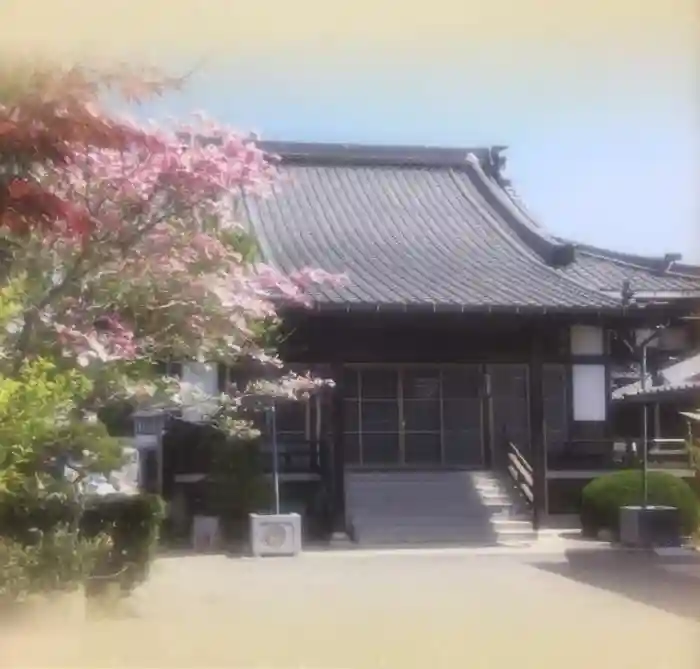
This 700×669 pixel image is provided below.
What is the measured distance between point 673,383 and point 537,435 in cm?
41

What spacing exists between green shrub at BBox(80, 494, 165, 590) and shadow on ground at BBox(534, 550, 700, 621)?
1070 millimetres

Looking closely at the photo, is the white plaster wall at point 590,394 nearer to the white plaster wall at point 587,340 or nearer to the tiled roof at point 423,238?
the white plaster wall at point 587,340

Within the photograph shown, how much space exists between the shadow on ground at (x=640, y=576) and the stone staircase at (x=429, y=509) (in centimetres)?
17

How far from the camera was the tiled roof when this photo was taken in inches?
115

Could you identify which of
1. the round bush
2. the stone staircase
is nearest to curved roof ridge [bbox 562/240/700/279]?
the round bush

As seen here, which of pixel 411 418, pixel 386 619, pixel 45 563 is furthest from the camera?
pixel 411 418

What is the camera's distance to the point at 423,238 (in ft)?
10.5

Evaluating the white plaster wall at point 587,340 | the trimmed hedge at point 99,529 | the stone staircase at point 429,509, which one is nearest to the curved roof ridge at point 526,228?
the white plaster wall at point 587,340

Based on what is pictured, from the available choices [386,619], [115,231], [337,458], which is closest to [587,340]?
[337,458]

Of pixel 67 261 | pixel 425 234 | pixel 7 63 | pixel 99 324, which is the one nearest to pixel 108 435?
pixel 99 324

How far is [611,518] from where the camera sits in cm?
294

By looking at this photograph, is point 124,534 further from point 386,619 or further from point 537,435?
point 537,435

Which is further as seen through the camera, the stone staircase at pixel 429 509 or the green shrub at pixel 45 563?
the stone staircase at pixel 429 509

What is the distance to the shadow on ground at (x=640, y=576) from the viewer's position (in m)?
2.74
